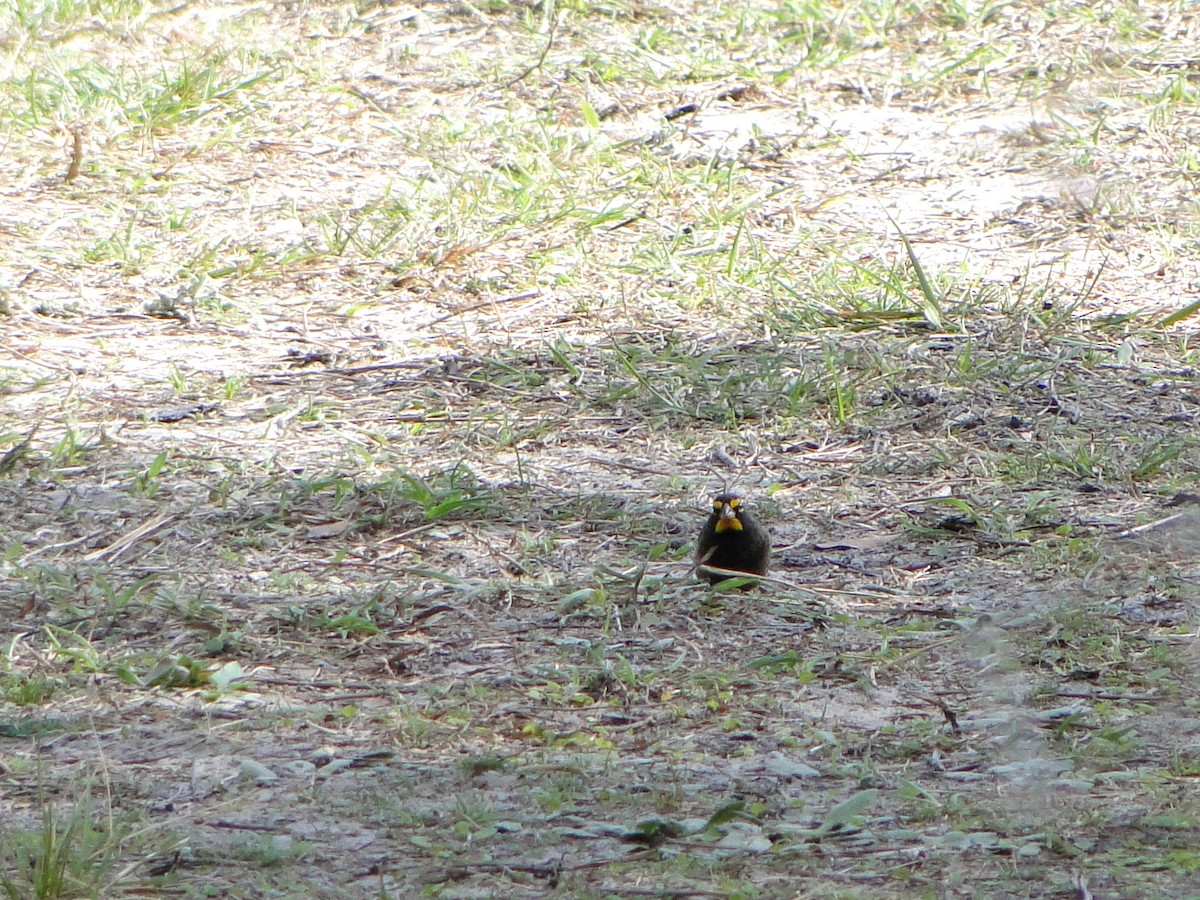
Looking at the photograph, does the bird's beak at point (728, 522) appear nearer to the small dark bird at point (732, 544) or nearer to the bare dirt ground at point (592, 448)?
the small dark bird at point (732, 544)

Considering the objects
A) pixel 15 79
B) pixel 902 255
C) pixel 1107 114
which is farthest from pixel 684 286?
pixel 15 79

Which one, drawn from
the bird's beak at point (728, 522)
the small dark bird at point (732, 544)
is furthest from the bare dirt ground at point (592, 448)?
the bird's beak at point (728, 522)

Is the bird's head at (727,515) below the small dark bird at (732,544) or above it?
above

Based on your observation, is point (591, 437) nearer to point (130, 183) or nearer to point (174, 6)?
point (130, 183)

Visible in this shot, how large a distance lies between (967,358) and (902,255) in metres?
1.36

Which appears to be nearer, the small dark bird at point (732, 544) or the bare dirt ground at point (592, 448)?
the bare dirt ground at point (592, 448)

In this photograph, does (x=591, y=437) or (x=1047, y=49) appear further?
(x=1047, y=49)

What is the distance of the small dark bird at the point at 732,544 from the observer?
4.29 m

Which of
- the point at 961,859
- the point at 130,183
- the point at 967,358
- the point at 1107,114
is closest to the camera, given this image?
the point at 961,859

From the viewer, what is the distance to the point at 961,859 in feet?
9.44

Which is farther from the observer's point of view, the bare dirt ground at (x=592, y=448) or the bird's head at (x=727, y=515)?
the bird's head at (x=727, y=515)

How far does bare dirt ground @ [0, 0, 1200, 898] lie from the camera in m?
3.06

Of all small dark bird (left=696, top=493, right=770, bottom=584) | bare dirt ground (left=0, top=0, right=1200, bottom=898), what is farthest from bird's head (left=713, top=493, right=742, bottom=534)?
bare dirt ground (left=0, top=0, right=1200, bottom=898)

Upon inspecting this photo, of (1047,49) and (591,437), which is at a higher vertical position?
(1047,49)
